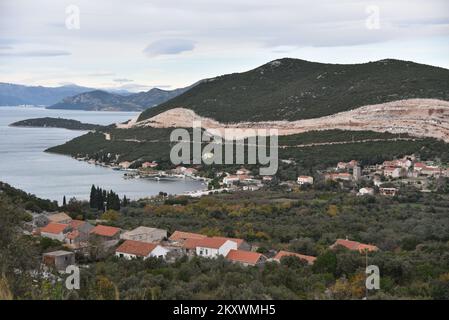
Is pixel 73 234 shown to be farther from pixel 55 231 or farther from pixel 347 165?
pixel 347 165

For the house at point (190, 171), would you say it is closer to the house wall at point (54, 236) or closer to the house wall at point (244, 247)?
the house wall at point (54, 236)

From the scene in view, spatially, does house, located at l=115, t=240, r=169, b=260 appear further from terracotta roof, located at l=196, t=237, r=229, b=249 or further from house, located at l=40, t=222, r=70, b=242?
house, located at l=40, t=222, r=70, b=242

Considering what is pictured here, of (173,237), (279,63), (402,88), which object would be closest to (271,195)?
(173,237)

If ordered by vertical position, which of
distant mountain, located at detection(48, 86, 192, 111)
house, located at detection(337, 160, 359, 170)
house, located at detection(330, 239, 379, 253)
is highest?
distant mountain, located at detection(48, 86, 192, 111)

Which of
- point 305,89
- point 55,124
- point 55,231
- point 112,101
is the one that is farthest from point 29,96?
point 55,231

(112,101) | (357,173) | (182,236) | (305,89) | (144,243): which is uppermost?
(112,101)

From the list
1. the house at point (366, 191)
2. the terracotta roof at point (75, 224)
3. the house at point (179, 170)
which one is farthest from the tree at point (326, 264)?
the house at point (179, 170)

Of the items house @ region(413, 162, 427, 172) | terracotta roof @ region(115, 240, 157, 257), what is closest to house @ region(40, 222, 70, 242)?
terracotta roof @ region(115, 240, 157, 257)
